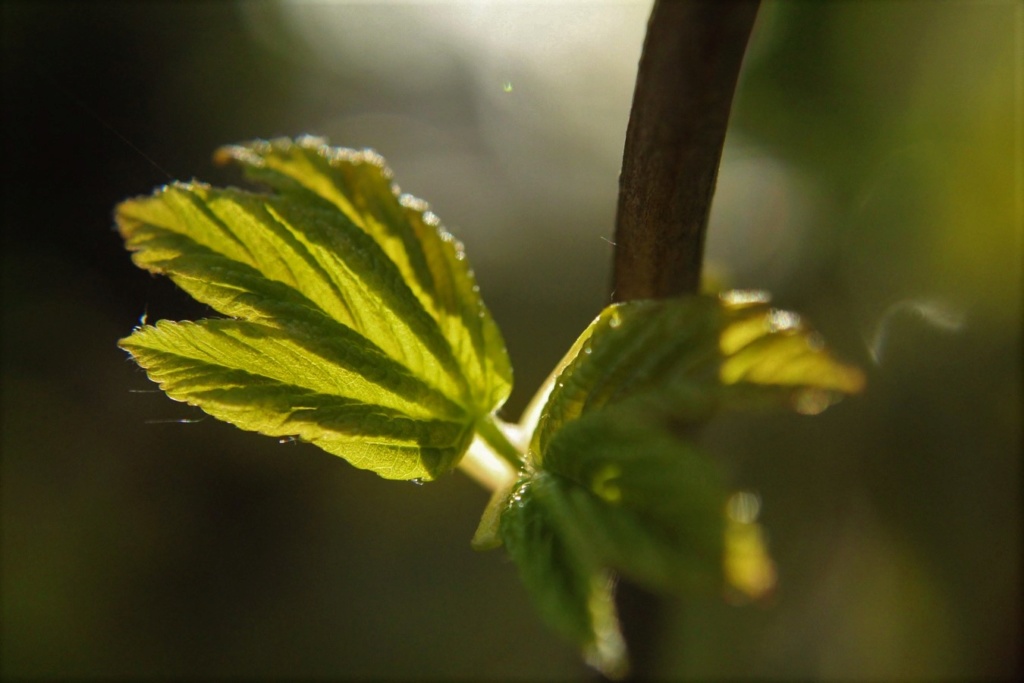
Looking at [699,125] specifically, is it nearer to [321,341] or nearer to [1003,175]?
[321,341]

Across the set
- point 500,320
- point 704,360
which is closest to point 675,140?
point 704,360

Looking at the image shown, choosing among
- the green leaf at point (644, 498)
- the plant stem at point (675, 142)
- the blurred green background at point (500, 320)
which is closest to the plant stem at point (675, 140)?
the plant stem at point (675, 142)

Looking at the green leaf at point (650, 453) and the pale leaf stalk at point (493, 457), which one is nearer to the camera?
the green leaf at point (650, 453)

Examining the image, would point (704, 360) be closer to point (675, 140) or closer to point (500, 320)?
point (675, 140)

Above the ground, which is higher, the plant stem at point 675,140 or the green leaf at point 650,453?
the plant stem at point 675,140

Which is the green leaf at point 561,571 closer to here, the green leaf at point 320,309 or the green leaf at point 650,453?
the green leaf at point 650,453

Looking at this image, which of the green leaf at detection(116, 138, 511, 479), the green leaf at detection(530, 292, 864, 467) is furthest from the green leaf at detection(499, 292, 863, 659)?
the green leaf at detection(116, 138, 511, 479)
